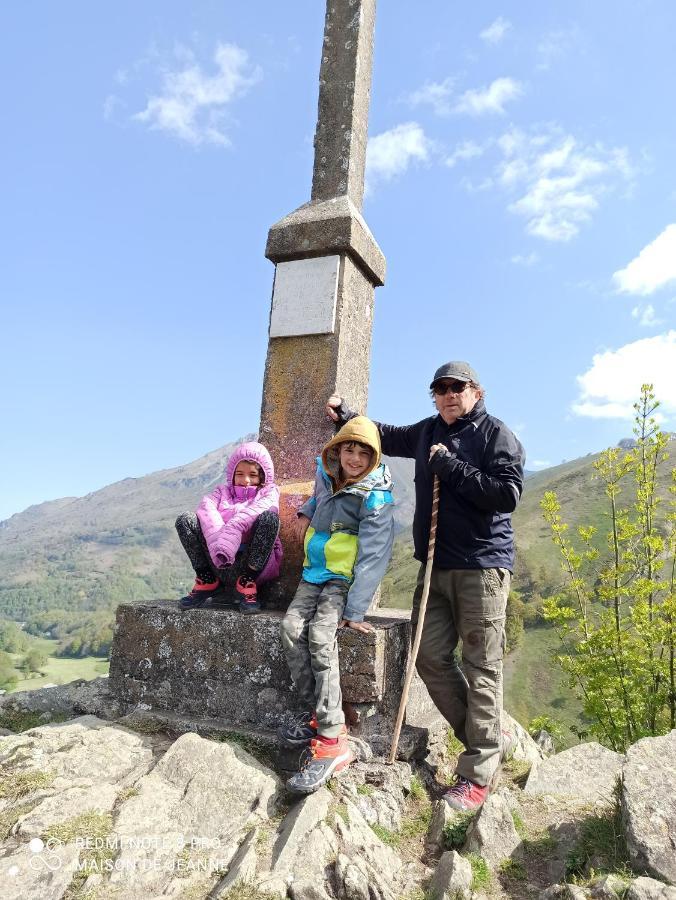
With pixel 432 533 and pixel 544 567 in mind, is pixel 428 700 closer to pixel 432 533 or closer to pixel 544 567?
pixel 432 533

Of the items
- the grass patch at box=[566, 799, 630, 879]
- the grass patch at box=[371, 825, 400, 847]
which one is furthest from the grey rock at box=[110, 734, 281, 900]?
the grass patch at box=[566, 799, 630, 879]

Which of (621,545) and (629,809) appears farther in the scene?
(621,545)

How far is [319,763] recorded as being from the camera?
3393 mm

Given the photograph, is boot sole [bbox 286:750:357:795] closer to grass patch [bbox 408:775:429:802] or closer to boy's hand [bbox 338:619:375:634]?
grass patch [bbox 408:775:429:802]

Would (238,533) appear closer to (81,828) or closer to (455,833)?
(81,828)

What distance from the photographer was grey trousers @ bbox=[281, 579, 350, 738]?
11.9 ft

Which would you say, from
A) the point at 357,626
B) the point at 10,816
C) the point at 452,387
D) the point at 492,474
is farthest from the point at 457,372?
the point at 10,816

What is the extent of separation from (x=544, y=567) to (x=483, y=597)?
259 ft

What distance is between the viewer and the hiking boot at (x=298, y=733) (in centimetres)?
365

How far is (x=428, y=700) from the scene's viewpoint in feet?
15.9

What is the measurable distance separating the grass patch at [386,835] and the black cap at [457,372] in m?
2.71

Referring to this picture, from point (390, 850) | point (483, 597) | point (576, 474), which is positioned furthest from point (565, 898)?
point (576, 474)

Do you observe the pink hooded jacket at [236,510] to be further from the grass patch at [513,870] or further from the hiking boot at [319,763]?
the grass patch at [513,870]

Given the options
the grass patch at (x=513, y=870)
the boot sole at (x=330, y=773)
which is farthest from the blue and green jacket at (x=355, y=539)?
the grass patch at (x=513, y=870)
